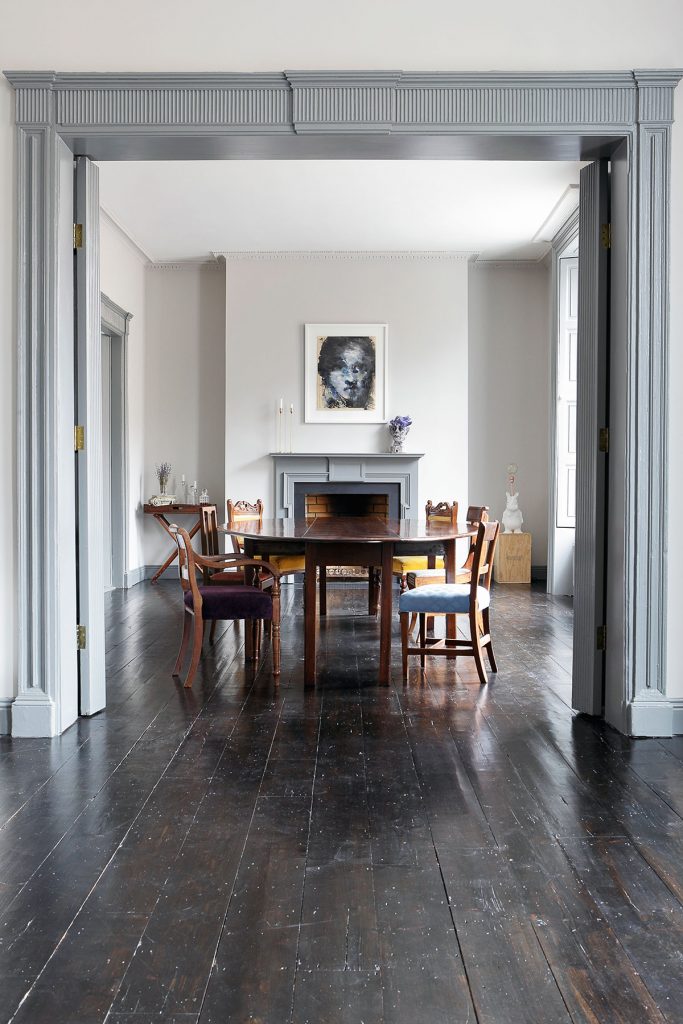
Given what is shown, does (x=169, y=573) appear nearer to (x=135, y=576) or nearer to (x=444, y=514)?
(x=135, y=576)

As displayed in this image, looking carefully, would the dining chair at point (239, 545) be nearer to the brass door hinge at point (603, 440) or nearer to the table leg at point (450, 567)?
the table leg at point (450, 567)

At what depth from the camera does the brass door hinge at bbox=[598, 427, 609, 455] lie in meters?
3.46

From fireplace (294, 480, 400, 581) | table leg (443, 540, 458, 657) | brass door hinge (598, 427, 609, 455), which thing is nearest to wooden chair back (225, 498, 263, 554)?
table leg (443, 540, 458, 657)

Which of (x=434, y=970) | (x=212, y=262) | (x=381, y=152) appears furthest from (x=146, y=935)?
(x=212, y=262)

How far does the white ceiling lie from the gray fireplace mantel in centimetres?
214

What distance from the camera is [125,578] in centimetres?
781

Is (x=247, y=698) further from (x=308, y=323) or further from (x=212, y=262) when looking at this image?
(x=212, y=262)

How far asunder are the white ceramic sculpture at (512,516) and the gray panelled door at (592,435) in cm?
484

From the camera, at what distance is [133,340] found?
325 inches

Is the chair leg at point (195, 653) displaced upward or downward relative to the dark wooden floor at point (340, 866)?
upward

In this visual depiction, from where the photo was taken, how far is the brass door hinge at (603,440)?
3457 mm

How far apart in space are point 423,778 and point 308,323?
6.34 meters

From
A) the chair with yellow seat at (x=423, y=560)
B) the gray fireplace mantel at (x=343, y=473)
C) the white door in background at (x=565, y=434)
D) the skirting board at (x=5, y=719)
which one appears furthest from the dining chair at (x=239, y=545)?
the white door in background at (x=565, y=434)
